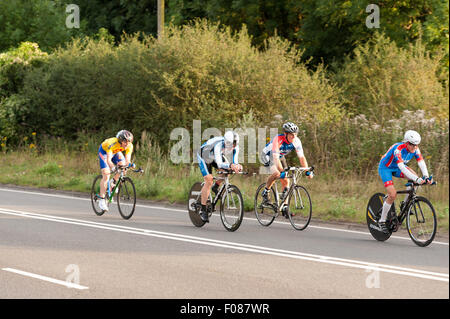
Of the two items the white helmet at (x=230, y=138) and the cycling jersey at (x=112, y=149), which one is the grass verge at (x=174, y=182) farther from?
the white helmet at (x=230, y=138)

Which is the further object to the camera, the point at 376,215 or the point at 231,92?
the point at 231,92

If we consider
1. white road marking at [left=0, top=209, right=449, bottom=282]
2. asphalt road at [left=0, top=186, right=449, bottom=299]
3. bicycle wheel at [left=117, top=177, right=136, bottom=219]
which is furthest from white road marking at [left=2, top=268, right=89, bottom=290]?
bicycle wheel at [left=117, top=177, right=136, bottom=219]

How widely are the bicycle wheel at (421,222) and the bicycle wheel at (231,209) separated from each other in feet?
9.09

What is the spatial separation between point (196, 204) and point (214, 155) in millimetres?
1101

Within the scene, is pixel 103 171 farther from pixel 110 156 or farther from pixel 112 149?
pixel 112 149

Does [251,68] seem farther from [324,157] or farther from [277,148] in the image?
[277,148]

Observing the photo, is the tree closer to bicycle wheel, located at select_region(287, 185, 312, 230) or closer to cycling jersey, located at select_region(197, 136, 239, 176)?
cycling jersey, located at select_region(197, 136, 239, 176)

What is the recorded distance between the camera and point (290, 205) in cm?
1312

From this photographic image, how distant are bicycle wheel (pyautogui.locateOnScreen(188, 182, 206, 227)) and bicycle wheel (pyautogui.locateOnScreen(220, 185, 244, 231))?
530 millimetres

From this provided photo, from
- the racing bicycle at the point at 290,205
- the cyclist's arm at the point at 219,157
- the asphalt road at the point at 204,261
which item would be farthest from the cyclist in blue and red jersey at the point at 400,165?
the cyclist's arm at the point at 219,157

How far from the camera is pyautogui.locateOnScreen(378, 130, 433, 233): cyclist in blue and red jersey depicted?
35.6 ft

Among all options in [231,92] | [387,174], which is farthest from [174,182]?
[387,174]

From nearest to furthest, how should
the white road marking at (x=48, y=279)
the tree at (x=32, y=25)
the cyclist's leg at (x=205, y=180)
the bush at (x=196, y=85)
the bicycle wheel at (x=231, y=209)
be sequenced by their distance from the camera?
the white road marking at (x=48, y=279) < the bicycle wheel at (x=231, y=209) < the cyclist's leg at (x=205, y=180) < the bush at (x=196, y=85) < the tree at (x=32, y=25)

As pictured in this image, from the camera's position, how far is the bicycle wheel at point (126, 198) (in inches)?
560
